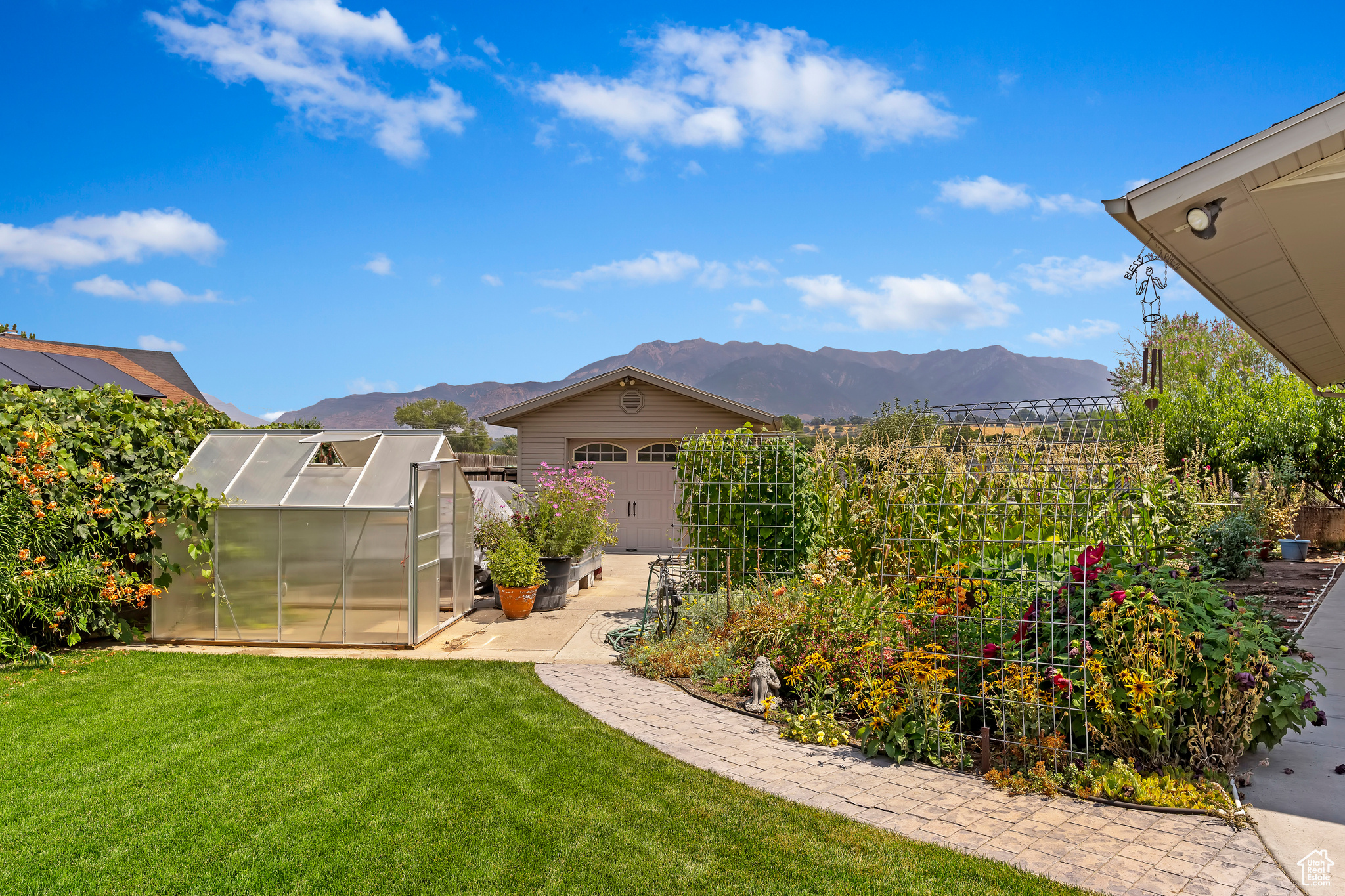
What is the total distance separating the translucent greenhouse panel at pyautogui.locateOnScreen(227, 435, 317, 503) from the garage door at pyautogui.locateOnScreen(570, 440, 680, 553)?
25.4 ft

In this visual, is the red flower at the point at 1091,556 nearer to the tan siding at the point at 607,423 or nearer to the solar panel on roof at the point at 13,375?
the tan siding at the point at 607,423

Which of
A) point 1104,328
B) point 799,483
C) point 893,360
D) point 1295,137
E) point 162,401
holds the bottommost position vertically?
point 799,483

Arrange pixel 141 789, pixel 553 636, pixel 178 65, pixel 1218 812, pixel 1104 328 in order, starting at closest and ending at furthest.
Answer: pixel 1218 812, pixel 141 789, pixel 553 636, pixel 178 65, pixel 1104 328

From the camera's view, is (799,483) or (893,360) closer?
(799,483)

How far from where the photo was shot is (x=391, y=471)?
7.20 m

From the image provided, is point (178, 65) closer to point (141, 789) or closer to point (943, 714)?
point (141, 789)

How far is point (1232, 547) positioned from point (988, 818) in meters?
8.76

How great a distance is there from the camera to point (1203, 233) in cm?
341

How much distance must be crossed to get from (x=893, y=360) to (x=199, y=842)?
665 ft

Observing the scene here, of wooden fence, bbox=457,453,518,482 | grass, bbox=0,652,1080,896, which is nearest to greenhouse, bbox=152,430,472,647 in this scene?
grass, bbox=0,652,1080,896

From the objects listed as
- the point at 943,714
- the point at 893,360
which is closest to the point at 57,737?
the point at 943,714

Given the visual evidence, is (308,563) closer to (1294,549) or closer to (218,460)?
(218,460)

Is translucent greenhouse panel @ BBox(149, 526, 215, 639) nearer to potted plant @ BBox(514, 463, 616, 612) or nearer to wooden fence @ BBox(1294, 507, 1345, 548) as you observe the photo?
potted plant @ BBox(514, 463, 616, 612)

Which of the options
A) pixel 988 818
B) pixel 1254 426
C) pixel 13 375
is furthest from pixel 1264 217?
pixel 13 375
